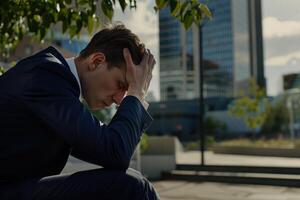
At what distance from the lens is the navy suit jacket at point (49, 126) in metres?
1.52

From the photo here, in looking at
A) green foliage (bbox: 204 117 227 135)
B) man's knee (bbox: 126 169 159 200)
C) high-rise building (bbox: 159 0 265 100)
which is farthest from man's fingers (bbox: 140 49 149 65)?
high-rise building (bbox: 159 0 265 100)

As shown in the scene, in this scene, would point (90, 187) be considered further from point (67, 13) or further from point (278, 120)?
point (278, 120)

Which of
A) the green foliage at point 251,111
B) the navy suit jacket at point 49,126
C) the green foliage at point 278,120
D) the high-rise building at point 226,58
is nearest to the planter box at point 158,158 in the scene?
the navy suit jacket at point 49,126

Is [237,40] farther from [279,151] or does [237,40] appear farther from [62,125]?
[62,125]

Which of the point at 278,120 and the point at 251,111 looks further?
the point at 278,120

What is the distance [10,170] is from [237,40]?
95619 millimetres

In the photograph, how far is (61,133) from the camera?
1.53 metres

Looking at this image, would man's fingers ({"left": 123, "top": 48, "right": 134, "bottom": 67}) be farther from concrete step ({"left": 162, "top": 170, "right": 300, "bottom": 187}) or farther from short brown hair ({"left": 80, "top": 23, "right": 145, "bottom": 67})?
concrete step ({"left": 162, "top": 170, "right": 300, "bottom": 187})

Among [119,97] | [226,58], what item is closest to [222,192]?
[119,97]

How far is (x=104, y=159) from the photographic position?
5.00 feet

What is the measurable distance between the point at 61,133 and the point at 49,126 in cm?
6

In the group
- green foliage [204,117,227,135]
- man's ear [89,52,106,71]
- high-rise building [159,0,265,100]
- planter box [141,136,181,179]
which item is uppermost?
high-rise building [159,0,265,100]

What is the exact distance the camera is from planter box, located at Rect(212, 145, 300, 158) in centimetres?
2537

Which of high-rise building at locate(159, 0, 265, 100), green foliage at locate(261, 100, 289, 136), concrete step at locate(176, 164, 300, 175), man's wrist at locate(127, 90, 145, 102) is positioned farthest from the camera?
→ high-rise building at locate(159, 0, 265, 100)
